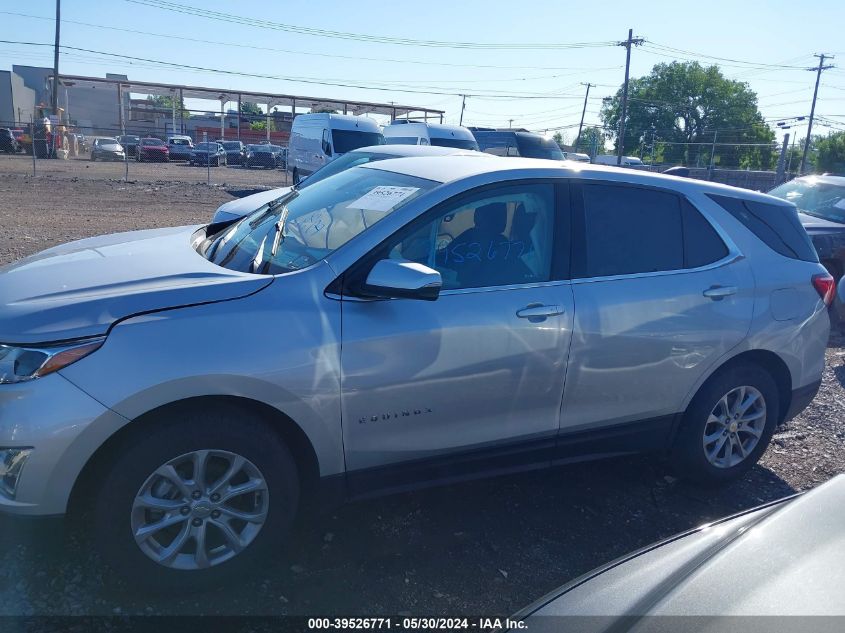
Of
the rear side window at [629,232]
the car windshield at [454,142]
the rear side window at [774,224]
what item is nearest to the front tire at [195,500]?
the rear side window at [629,232]

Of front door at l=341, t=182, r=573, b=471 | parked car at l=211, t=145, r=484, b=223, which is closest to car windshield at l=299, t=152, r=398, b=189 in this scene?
parked car at l=211, t=145, r=484, b=223

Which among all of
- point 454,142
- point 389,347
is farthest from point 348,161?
point 454,142

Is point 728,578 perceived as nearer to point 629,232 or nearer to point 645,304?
point 645,304

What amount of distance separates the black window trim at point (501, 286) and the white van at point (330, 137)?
1629cm

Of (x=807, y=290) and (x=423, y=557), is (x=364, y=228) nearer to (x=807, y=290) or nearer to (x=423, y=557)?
(x=423, y=557)

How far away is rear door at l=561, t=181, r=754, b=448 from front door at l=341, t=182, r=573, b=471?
0.44ft

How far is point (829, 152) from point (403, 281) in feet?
174

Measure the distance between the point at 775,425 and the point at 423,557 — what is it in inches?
94.9

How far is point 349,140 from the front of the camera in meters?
20.0

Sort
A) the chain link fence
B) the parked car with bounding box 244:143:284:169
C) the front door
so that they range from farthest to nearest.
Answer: the parked car with bounding box 244:143:284:169
the chain link fence
the front door

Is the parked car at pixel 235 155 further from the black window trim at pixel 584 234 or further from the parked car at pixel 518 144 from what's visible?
the black window trim at pixel 584 234

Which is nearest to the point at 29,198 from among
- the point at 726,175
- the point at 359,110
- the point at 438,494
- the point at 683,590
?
the point at 438,494

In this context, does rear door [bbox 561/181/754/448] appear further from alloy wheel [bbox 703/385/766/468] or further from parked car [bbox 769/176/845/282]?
parked car [bbox 769/176/845/282]

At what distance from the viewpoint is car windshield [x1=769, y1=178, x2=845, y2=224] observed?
9.16 meters
